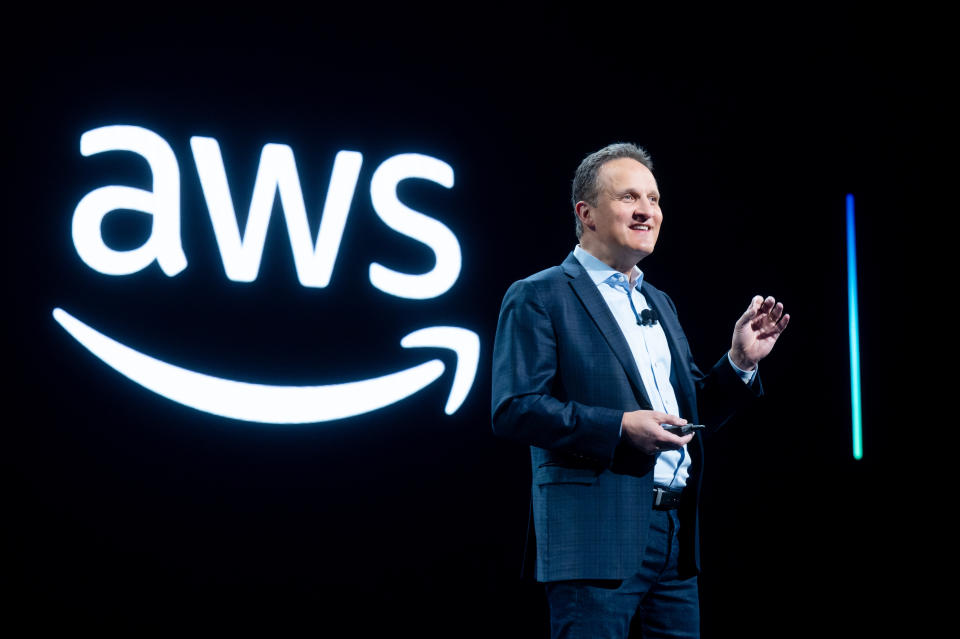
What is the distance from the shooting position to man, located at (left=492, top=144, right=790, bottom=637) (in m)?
1.67

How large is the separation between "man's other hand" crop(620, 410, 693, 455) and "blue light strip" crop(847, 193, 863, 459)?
8.04 feet

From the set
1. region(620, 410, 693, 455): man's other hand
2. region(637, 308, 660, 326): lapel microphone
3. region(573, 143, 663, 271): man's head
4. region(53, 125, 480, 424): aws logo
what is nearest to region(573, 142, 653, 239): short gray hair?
region(573, 143, 663, 271): man's head

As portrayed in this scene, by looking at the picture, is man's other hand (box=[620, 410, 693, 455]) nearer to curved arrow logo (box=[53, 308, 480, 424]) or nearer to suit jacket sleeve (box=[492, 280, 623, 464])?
suit jacket sleeve (box=[492, 280, 623, 464])

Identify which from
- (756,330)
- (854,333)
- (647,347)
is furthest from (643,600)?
(854,333)

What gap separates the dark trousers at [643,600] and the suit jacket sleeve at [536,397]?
248mm

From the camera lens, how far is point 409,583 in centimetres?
328

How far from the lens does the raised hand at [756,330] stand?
77.4 inches

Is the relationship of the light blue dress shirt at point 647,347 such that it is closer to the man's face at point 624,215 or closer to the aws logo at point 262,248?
the man's face at point 624,215

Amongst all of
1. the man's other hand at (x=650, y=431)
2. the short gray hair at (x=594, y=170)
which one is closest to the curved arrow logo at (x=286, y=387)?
the short gray hair at (x=594, y=170)

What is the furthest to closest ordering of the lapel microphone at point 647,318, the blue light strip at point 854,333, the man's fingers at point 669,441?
the blue light strip at point 854,333
the lapel microphone at point 647,318
the man's fingers at point 669,441

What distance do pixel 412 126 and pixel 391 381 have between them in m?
1.02

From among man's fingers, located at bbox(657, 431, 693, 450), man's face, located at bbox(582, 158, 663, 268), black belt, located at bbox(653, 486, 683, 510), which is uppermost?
man's face, located at bbox(582, 158, 663, 268)

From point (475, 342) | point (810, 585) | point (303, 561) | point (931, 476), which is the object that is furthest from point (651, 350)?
point (931, 476)

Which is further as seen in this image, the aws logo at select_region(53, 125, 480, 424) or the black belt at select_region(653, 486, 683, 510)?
the aws logo at select_region(53, 125, 480, 424)
